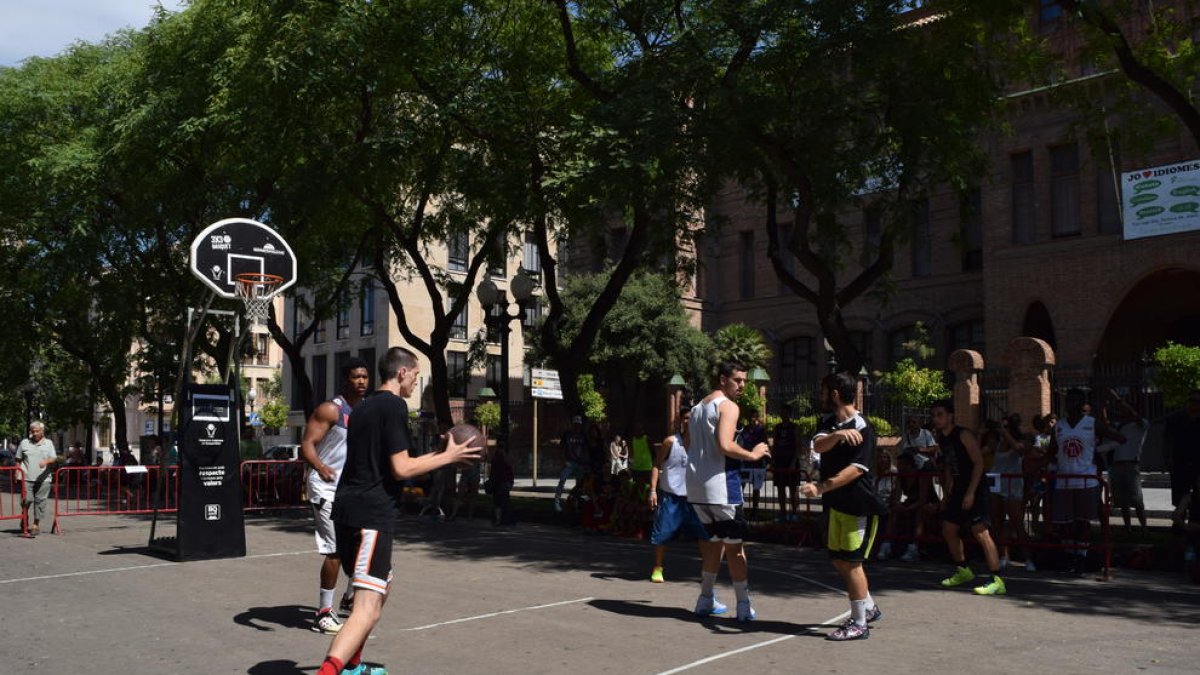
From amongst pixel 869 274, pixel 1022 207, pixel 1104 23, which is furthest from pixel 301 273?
pixel 1022 207

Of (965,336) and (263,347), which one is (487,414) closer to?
(965,336)

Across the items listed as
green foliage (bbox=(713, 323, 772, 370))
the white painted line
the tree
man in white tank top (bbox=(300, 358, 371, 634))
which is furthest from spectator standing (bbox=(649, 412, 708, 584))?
green foliage (bbox=(713, 323, 772, 370))

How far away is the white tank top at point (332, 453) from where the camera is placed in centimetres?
844

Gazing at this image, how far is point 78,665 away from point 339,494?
7.53ft

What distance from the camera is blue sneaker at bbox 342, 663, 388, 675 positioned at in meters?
5.94

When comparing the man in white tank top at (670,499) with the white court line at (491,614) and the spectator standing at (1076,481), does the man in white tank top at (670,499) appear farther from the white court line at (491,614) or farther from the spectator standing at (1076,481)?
the spectator standing at (1076,481)

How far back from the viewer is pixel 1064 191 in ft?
117

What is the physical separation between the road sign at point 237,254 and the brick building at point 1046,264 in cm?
1749

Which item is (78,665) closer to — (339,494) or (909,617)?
(339,494)

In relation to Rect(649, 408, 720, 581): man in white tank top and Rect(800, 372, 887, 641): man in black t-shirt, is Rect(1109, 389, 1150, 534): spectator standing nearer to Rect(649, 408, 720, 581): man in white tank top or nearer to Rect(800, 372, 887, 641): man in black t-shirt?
Rect(649, 408, 720, 581): man in white tank top

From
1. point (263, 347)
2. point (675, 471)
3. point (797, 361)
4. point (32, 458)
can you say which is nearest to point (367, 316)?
point (797, 361)

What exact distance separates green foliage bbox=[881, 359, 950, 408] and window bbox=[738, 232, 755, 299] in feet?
50.5

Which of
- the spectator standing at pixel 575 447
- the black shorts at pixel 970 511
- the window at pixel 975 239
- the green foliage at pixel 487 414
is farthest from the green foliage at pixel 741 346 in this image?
the black shorts at pixel 970 511

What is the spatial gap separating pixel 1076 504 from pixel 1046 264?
26.0 metres
